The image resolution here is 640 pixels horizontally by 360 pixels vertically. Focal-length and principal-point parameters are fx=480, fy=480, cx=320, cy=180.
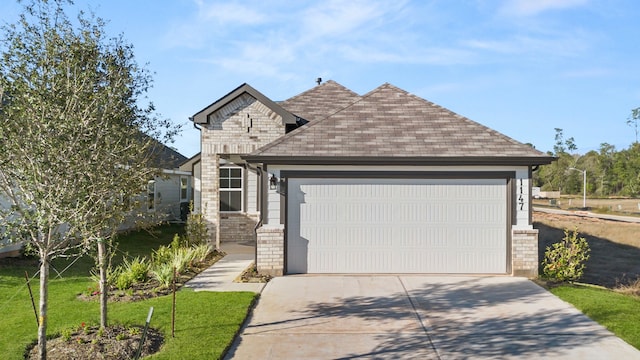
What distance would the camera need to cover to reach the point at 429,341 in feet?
22.2

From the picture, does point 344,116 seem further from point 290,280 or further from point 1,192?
point 1,192

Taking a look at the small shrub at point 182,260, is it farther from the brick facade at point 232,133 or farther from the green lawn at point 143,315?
the brick facade at point 232,133

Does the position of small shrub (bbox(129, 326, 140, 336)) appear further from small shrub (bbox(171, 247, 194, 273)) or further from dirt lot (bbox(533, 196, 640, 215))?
dirt lot (bbox(533, 196, 640, 215))

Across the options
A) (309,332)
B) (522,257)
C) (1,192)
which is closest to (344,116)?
(522,257)

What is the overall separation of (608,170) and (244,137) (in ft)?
278

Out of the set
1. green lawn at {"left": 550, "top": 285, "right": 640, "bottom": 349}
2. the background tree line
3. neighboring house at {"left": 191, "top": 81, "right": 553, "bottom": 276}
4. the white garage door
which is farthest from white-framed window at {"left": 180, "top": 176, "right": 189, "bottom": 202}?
the background tree line

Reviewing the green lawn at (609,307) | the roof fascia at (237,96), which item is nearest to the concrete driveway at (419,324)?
the green lawn at (609,307)

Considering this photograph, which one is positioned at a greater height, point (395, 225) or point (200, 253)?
point (395, 225)

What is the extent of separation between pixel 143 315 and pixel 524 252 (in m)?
8.27

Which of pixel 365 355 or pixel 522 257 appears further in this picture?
pixel 522 257

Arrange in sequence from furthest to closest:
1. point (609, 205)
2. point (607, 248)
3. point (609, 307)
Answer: point (609, 205) → point (607, 248) → point (609, 307)

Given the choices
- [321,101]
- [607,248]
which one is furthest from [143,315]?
[607,248]

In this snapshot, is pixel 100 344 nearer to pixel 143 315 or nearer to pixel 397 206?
pixel 143 315

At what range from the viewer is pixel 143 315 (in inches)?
308
